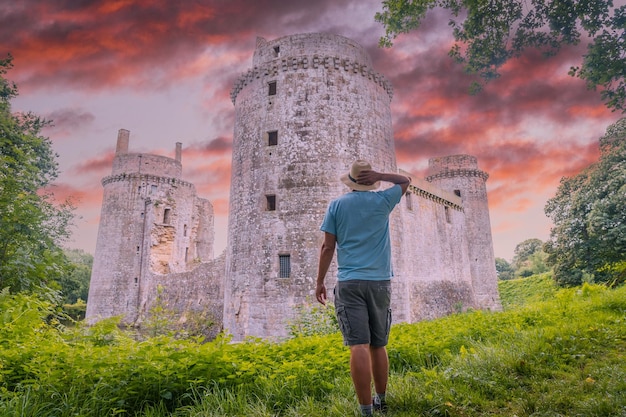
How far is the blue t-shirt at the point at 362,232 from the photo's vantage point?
3.65 metres

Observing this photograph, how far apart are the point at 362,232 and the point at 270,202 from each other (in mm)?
10620

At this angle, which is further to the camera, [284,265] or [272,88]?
[272,88]

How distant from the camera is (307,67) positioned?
14.9m

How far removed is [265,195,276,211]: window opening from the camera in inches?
554

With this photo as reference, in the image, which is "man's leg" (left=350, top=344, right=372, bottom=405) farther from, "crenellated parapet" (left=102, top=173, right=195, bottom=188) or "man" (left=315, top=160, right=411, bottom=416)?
"crenellated parapet" (left=102, top=173, right=195, bottom=188)

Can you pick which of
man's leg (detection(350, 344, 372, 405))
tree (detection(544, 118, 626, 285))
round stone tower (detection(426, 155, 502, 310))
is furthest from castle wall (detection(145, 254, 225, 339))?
tree (detection(544, 118, 626, 285))

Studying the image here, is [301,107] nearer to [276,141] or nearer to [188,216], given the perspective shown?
[276,141]

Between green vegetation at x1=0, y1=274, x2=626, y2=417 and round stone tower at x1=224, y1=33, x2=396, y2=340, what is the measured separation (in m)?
7.79

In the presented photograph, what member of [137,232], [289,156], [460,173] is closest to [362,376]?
[289,156]

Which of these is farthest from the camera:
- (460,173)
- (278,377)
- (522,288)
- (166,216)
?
(522,288)

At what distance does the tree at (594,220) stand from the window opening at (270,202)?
16114 mm

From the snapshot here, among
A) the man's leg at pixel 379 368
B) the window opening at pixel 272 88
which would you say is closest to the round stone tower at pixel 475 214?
the window opening at pixel 272 88

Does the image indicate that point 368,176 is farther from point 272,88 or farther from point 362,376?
point 272,88

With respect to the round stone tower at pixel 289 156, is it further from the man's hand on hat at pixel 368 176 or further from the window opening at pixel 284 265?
the man's hand on hat at pixel 368 176
